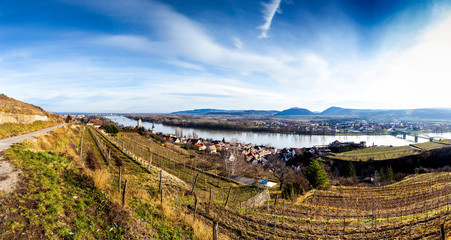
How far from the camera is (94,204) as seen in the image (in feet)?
17.2

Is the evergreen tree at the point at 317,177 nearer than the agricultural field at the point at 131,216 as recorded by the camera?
No

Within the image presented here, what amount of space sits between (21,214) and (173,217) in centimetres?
363

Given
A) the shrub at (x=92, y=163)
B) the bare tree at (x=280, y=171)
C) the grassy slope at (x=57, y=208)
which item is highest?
the grassy slope at (x=57, y=208)

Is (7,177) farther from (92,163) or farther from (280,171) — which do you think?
(280,171)

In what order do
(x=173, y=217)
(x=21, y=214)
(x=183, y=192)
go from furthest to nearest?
(x=183, y=192), (x=173, y=217), (x=21, y=214)

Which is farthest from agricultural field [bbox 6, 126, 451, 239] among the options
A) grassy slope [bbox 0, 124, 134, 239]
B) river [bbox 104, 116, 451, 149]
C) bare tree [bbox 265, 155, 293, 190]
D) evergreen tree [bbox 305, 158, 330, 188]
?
river [bbox 104, 116, 451, 149]

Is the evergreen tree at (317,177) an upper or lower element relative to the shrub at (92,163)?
lower

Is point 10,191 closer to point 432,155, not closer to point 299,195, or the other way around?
point 299,195

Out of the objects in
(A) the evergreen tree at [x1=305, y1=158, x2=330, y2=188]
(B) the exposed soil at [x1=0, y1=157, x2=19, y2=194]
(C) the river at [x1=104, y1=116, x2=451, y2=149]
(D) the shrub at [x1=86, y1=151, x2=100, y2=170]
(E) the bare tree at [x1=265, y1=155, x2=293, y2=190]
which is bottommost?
(C) the river at [x1=104, y1=116, x2=451, y2=149]

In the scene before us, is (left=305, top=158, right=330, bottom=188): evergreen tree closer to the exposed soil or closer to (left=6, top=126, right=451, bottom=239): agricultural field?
(left=6, top=126, right=451, bottom=239): agricultural field

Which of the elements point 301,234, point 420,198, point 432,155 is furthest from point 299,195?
point 432,155

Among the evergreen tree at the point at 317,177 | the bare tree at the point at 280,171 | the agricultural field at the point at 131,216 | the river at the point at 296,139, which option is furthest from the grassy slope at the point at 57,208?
the river at the point at 296,139

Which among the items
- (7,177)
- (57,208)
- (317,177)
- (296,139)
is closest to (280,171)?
(317,177)

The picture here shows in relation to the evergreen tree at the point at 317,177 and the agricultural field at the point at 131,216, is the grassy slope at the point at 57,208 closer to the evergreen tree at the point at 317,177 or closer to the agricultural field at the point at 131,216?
the agricultural field at the point at 131,216
